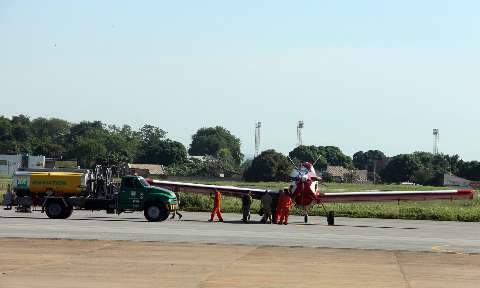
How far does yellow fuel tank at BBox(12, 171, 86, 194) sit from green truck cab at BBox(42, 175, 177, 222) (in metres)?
0.37

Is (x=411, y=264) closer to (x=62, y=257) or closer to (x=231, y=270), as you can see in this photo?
(x=231, y=270)

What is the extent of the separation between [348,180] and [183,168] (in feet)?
108

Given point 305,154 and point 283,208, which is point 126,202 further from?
point 305,154

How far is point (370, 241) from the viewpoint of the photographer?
26.3 m

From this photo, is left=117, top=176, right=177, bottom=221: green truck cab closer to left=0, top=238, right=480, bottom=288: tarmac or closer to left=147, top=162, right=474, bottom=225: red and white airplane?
left=147, top=162, right=474, bottom=225: red and white airplane

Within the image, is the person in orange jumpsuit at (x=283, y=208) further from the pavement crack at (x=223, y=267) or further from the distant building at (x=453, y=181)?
the distant building at (x=453, y=181)

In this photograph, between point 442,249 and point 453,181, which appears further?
point 453,181

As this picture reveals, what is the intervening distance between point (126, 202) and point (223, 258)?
1616 cm

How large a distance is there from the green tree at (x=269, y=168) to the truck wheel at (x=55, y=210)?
92732 millimetres

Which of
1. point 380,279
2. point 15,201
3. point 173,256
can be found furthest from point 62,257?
point 15,201

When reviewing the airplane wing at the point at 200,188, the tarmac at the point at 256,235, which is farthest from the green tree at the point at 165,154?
the tarmac at the point at 256,235

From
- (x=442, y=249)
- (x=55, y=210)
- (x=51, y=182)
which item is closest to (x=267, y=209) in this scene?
(x=55, y=210)

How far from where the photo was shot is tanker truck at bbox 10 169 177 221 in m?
34.6

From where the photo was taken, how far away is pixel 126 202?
115 feet
